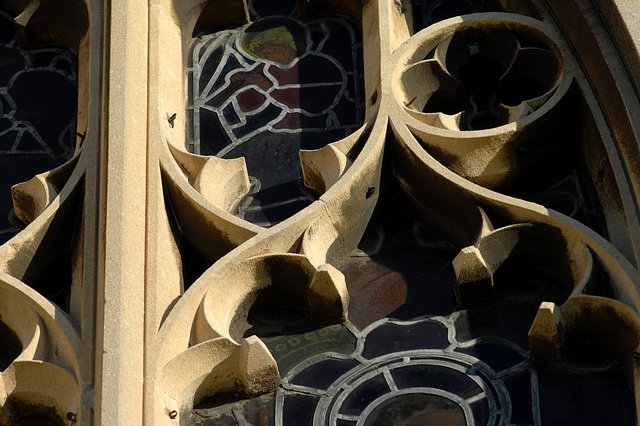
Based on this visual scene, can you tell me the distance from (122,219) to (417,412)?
1624mm

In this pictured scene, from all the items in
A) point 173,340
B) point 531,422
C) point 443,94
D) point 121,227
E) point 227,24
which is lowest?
point 531,422

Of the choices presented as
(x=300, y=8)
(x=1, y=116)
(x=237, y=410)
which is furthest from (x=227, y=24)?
(x=237, y=410)

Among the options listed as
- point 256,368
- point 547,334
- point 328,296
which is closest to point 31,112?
point 328,296

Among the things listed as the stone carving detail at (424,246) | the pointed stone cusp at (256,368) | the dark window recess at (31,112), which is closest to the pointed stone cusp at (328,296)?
the stone carving detail at (424,246)

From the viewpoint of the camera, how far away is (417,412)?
A: 23.7ft

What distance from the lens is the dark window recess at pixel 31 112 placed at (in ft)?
29.1

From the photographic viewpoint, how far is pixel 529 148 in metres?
8.24

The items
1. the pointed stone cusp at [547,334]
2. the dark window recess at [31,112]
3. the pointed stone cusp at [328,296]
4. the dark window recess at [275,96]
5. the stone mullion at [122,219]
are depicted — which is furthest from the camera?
the dark window recess at [31,112]

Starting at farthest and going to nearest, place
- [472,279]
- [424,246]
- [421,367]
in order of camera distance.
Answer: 1. [424,246]
2. [472,279]
3. [421,367]

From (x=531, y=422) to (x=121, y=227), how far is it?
204cm

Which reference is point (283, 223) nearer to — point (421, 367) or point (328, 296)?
point (328, 296)

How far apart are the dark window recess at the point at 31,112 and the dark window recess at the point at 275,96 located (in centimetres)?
70

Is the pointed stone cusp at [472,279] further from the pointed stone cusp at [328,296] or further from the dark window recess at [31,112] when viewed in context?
the dark window recess at [31,112]

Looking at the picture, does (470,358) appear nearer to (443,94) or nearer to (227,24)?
Answer: (443,94)
